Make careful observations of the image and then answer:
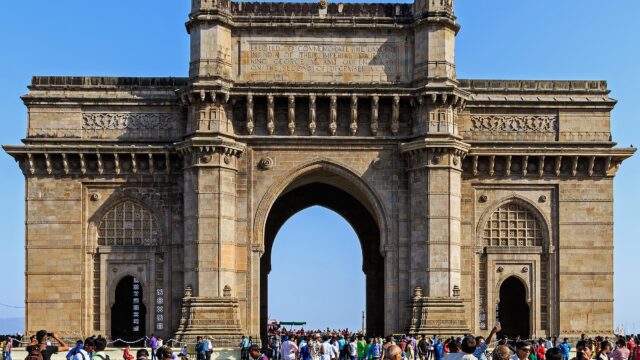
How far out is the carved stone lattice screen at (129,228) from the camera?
156 feet

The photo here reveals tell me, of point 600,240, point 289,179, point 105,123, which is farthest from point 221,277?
point 600,240

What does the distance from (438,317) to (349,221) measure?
39.0 ft

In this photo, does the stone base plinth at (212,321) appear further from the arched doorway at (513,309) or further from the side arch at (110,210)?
the arched doorway at (513,309)

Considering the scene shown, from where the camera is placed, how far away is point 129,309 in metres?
49.9

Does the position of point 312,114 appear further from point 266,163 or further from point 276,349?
point 276,349

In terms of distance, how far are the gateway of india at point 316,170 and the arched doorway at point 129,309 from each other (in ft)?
3.56

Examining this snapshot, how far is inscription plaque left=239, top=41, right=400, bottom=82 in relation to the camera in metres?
47.0

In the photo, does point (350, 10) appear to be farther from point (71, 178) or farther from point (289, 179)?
point (71, 178)

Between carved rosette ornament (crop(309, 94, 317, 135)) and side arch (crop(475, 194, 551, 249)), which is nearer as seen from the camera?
carved rosette ornament (crop(309, 94, 317, 135))

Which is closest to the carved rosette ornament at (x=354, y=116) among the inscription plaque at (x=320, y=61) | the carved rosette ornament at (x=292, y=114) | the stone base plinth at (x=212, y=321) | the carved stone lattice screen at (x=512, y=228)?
the inscription plaque at (x=320, y=61)

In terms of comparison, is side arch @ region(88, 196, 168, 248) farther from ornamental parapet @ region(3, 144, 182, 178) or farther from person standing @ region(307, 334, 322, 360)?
person standing @ region(307, 334, 322, 360)

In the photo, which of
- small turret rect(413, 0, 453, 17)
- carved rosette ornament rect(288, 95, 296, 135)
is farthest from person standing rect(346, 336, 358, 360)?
small turret rect(413, 0, 453, 17)

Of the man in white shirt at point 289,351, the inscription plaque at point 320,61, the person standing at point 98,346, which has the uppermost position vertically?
the inscription plaque at point 320,61

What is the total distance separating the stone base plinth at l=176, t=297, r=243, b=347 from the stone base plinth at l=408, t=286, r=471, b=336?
6.90 metres
